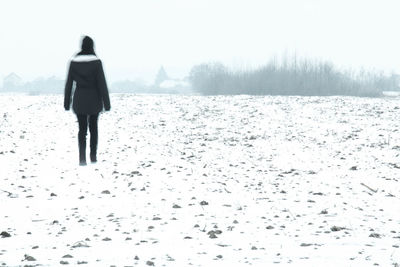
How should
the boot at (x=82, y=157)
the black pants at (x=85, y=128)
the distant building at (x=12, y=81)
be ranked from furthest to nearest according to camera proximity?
the distant building at (x=12, y=81) → the boot at (x=82, y=157) → the black pants at (x=85, y=128)

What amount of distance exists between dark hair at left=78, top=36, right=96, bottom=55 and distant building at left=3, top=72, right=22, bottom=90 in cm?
18767

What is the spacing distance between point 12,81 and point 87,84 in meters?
194

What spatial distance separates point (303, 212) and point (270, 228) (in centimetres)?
115

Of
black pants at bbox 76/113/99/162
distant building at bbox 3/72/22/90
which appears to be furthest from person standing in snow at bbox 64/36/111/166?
distant building at bbox 3/72/22/90

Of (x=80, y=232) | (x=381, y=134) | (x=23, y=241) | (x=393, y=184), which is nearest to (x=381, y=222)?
(x=393, y=184)

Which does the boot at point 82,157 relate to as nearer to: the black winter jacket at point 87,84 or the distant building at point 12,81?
the black winter jacket at point 87,84

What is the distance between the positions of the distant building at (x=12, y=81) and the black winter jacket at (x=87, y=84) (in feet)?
616

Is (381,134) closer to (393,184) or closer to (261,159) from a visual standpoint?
(261,159)

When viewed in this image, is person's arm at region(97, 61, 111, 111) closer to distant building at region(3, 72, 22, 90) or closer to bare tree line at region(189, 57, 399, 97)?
bare tree line at region(189, 57, 399, 97)

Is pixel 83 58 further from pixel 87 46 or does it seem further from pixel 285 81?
pixel 285 81

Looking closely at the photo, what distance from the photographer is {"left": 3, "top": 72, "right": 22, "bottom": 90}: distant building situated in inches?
7241

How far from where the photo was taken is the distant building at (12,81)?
603 ft

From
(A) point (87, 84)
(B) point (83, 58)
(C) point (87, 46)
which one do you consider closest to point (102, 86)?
(A) point (87, 84)

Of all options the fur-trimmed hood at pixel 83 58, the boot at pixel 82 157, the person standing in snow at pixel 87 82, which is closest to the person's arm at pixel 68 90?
the person standing in snow at pixel 87 82
